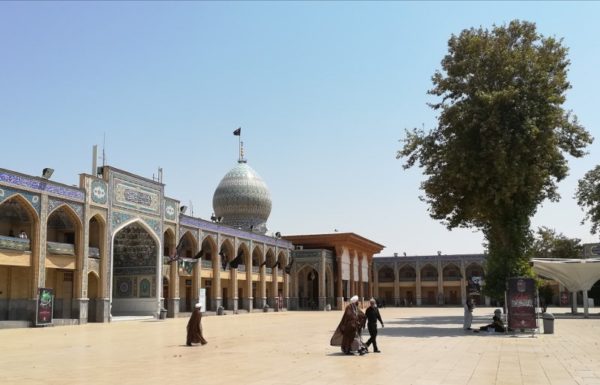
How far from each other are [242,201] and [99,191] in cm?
2498

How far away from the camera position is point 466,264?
75500 millimetres

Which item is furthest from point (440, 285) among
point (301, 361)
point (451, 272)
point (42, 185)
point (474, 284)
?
point (301, 361)

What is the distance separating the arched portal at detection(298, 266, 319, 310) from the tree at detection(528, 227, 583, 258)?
2308 centimetres

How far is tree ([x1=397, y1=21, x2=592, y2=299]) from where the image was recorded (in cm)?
2508

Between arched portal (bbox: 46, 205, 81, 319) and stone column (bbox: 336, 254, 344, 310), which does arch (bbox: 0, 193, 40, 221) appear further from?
stone column (bbox: 336, 254, 344, 310)

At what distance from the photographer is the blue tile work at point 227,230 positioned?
43.5 m

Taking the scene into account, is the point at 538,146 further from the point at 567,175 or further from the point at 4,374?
the point at 4,374

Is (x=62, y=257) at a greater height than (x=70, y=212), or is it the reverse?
(x=70, y=212)

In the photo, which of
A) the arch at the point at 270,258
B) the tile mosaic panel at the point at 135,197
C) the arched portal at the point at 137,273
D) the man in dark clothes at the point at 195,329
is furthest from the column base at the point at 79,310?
the arch at the point at 270,258

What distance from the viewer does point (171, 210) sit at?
4134 cm

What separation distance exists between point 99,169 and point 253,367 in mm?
26140

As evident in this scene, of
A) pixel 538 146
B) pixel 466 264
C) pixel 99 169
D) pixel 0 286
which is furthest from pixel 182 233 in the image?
pixel 466 264

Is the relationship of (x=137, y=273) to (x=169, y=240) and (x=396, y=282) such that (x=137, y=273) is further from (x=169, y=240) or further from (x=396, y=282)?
(x=396, y=282)

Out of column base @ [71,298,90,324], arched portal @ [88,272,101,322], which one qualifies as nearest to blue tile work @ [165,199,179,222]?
arched portal @ [88,272,101,322]
